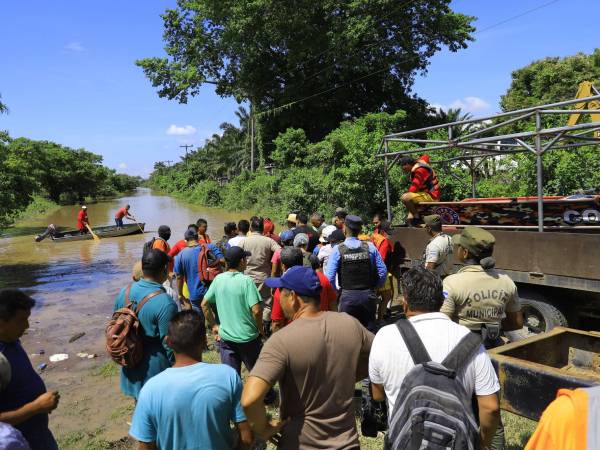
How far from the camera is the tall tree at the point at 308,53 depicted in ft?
77.7

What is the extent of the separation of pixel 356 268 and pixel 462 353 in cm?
257

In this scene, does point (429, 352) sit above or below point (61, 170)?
below

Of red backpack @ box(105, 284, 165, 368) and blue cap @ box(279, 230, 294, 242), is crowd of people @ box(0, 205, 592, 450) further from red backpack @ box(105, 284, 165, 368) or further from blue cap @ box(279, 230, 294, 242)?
blue cap @ box(279, 230, 294, 242)

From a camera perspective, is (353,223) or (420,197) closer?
(353,223)

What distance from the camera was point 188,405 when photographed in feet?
6.87

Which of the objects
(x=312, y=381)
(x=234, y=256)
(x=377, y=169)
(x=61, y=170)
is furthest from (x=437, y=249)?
(x=61, y=170)

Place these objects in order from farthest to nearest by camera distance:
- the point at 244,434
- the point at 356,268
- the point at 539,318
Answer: the point at 539,318, the point at 356,268, the point at 244,434

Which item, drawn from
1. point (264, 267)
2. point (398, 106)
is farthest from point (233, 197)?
point (264, 267)

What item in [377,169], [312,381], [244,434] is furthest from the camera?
[377,169]

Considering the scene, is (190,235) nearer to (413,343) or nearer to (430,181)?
(430,181)

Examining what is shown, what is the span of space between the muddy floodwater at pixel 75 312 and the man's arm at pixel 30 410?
2.22 metres

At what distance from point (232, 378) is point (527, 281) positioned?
4.29 metres

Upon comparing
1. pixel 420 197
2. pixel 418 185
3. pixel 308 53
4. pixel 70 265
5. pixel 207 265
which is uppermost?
pixel 308 53

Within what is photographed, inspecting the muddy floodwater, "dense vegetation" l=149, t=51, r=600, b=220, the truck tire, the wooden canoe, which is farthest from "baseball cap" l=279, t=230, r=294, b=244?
the wooden canoe
